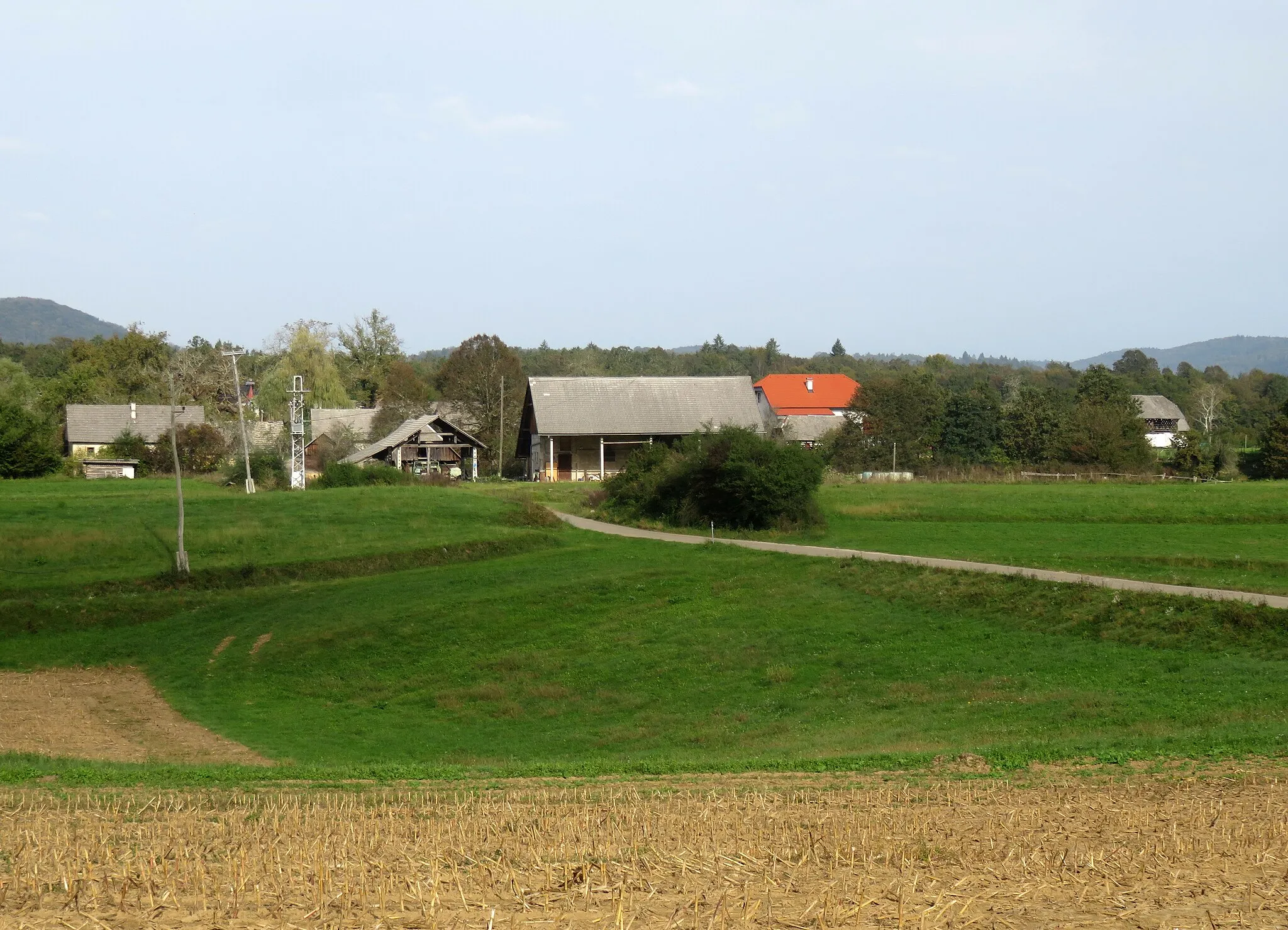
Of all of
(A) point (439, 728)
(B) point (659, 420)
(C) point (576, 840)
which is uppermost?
(B) point (659, 420)

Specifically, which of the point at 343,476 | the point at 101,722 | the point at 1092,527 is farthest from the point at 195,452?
the point at 101,722

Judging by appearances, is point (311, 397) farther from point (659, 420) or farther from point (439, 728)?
point (439, 728)

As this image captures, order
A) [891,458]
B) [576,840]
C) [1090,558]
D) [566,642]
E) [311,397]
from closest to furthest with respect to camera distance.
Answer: [576,840]
[566,642]
[1090,558]
[891,458]
[311,397]

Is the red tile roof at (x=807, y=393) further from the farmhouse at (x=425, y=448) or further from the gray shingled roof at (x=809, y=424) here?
the farmhouse at (x=425, y=448)

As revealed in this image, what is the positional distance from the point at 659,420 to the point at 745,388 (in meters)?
7.02

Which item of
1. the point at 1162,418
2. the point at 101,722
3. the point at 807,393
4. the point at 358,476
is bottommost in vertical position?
the point at 101,722

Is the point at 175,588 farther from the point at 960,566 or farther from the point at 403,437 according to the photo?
the point at 403,437

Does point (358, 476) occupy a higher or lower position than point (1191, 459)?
higher

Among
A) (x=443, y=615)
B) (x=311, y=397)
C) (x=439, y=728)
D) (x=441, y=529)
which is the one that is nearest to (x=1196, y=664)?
(x=439, y=728)

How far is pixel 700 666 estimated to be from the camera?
24188 mm

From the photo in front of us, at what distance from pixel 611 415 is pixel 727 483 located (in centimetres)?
2820

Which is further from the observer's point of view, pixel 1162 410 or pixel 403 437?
pixel 1162 410

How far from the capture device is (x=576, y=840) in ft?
32.1

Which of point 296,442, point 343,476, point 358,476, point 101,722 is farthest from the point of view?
point 296,442
